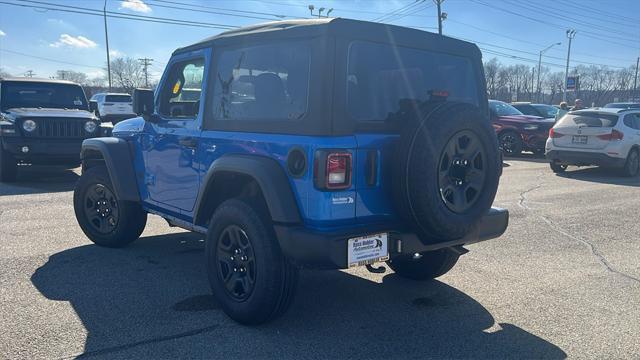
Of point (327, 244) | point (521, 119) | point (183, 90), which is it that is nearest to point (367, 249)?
point (327, 244)

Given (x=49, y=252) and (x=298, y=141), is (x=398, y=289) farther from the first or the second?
(x=49, y=252)

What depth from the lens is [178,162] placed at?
447 centimetres

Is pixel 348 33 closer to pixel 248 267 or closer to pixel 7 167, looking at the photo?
pixel 248 267

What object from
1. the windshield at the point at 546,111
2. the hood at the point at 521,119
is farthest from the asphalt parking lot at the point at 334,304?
Result: the windshield at the point at 546,111

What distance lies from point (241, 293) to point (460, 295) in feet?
6.08

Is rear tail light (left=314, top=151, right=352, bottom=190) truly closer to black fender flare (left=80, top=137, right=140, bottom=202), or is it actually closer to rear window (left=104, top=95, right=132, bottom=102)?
black fender flare (left=80, top=137, right=140, bottom=202)

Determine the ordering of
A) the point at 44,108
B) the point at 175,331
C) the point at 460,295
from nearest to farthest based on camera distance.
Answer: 1. the point at 175,331
2. the point at 460,295
3. the point at 44,108

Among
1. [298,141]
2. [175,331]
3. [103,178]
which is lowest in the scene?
[175,331]

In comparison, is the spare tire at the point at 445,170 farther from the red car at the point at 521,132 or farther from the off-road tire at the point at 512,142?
the off-road tire at the point at 512,142

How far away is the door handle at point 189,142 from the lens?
421cm

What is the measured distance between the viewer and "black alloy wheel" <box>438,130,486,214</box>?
3.42 metres

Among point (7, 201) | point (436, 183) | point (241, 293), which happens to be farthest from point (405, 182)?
point (7, 201)

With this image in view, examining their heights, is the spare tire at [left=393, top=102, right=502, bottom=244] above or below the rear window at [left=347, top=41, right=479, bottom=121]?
below

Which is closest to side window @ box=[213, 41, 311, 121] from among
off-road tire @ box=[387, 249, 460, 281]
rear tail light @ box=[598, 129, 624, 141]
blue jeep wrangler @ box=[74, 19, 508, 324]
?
blue jeep wrangler @ box=[74, 19, 508, 324]
